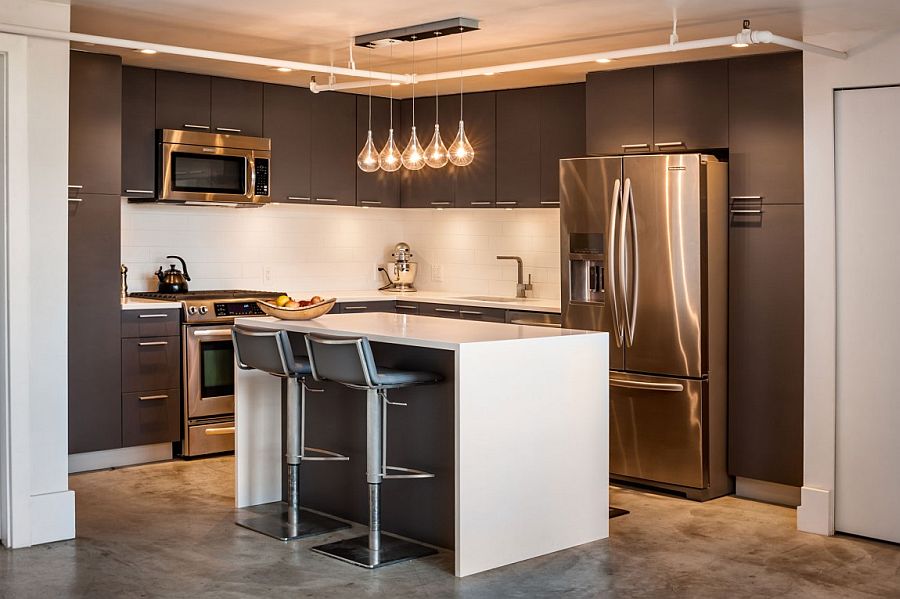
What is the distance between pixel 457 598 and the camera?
4.10 metres

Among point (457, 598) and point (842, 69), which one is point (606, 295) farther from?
point (457, 598)

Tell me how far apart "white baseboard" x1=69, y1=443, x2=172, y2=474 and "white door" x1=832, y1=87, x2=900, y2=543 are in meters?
3.92

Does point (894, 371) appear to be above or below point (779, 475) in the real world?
above

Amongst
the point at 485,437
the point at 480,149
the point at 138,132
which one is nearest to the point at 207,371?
the point at 138,132

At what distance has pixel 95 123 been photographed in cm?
617

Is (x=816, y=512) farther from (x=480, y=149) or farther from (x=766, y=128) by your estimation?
(x=480, y=149)

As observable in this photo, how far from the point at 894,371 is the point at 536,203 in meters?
2.87

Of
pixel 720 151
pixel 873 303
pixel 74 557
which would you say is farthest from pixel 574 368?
pixel 74 557

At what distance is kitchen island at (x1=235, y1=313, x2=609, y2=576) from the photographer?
440 cm

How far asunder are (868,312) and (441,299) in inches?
124

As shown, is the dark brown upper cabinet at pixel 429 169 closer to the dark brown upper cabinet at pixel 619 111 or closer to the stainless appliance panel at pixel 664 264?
the dark brown upper cabinet at pixel 619 111

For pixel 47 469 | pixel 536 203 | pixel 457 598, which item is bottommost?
pixel 457 598

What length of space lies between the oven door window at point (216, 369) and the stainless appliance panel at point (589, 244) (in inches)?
84.4

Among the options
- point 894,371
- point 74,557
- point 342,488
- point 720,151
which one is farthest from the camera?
point 720,151
